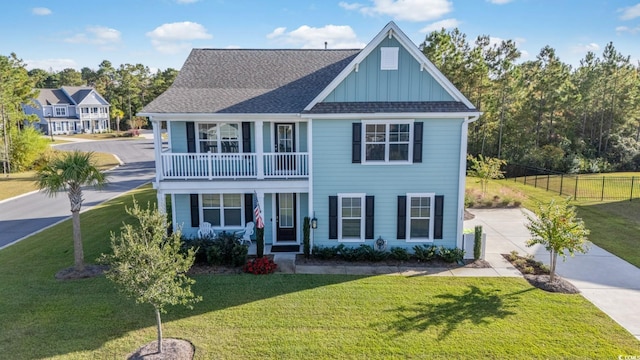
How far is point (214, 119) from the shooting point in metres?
13.8

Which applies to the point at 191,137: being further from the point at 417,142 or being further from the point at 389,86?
the point at 417,142

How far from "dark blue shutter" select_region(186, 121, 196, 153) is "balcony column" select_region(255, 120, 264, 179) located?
2.71 m

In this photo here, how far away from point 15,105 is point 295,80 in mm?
35647

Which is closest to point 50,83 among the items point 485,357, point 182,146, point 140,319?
point 182,146

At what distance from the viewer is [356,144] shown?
13445mm

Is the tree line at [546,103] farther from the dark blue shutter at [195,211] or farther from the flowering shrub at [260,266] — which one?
the flowering shrub at [260,266]

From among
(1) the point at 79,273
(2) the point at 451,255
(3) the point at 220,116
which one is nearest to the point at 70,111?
(1) the point at 79,273

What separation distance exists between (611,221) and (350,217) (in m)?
13.6

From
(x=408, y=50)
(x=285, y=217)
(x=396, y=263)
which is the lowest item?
(x=396, y=263)

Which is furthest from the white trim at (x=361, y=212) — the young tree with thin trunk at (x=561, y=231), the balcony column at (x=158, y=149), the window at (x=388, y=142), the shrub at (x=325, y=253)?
the balcony column at (x=158, y=149)

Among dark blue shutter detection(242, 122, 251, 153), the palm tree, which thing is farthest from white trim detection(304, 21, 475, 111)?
the palm tree

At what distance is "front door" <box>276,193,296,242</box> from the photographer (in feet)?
49.8

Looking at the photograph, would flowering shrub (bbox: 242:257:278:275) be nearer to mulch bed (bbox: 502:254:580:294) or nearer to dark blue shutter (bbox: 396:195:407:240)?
dark blue shutter (bbox: 396:195:407:240)

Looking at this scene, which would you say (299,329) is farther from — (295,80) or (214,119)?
(295,80)
